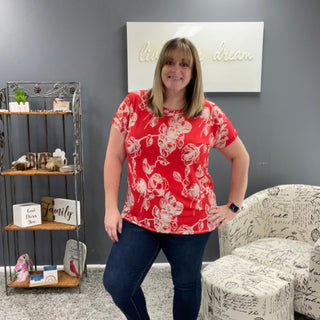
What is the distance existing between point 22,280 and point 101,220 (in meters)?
0.68

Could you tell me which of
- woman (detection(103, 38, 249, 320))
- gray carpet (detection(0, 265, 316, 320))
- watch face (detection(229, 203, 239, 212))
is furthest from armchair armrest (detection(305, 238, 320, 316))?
woman (detection(103, 38, 249, 320))

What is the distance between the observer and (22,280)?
2168 millimetres

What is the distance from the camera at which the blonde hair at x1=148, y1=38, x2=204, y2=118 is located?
47.0 inches

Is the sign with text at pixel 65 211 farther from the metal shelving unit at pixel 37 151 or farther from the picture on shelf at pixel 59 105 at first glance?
the picture on shelf at pixel 59 105

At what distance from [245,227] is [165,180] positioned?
3.69 feet

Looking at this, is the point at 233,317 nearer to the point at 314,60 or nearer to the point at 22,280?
the point at 22,280

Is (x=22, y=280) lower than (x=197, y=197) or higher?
lower

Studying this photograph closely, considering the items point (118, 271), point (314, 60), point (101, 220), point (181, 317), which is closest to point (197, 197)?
point (118, 271)

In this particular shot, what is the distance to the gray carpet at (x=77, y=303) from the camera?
188 cm

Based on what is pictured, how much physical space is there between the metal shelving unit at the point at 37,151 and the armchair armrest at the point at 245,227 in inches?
40.3

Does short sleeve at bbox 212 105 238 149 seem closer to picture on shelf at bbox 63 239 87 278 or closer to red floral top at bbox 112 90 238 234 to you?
red floral top at bbox 112 90 238 234

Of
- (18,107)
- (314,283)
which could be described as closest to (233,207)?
(314,283)

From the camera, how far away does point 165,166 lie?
46.0 inches

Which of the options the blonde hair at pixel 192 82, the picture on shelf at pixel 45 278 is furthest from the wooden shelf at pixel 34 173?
the blonde hair at pixel 192 82
